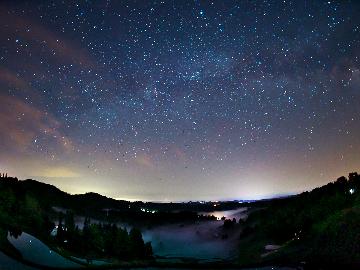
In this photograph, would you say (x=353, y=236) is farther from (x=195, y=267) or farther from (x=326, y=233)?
(x=195, y=267)

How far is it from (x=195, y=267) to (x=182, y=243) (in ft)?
378

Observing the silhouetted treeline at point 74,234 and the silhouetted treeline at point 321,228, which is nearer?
the silhouetted treeline at point 321,228

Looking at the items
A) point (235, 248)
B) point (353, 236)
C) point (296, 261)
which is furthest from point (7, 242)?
point (235, 248)

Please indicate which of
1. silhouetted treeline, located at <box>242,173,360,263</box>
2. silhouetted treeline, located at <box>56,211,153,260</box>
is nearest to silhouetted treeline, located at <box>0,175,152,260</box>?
silhouetted treeline, located at <box>56,211,153,260</box>

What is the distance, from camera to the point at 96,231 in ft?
316

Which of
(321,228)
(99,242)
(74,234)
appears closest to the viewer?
(74,234)

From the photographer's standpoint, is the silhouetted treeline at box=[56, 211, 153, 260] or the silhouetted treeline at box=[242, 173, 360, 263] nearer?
the silhouetted treeline at box=[242, 173, 360, 263]

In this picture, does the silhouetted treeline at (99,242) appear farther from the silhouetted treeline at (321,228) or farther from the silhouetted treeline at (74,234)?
the silhouetted treeline at (321,228)

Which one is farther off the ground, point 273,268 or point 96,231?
point 96,231

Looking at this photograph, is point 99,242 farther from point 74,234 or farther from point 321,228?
point 321,228

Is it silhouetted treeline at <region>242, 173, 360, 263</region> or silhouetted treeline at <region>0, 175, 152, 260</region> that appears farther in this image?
silhouetted treeline at <region>0, 175, 152, 260</region>

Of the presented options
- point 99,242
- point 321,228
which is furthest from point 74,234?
point 321,228

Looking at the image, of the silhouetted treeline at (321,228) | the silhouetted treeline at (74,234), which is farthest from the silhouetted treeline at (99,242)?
the silhouetted treeline at (321,228)

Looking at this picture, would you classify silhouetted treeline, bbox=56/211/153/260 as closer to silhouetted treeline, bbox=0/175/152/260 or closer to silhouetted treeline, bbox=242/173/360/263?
silhouetted treeline, bbox=0/175/152/260
